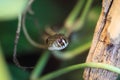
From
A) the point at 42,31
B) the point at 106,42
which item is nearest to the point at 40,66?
the point at 42,31

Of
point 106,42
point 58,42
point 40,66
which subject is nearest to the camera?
point 106,42

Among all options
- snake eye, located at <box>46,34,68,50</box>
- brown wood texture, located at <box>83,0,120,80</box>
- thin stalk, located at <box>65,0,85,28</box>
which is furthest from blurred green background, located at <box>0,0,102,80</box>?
brown wood texture, located at <box>83,0,120,80</box>

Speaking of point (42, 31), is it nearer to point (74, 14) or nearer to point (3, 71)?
point (74, 14)

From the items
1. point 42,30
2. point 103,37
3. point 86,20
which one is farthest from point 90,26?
point 103,37

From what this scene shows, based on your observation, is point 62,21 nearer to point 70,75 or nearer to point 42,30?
point 42,30

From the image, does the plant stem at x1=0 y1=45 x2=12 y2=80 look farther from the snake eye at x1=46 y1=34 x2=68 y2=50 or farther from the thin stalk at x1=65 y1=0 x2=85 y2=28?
the thin stalk at x1=65 y1=0 x2=85 y2=28

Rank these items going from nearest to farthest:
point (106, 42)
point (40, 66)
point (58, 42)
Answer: point (106, 42) → point (58, 42) → point (40, 66)

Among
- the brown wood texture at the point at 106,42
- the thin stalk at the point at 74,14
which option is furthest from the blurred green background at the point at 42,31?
the brown wood texture at the point at 106,42
